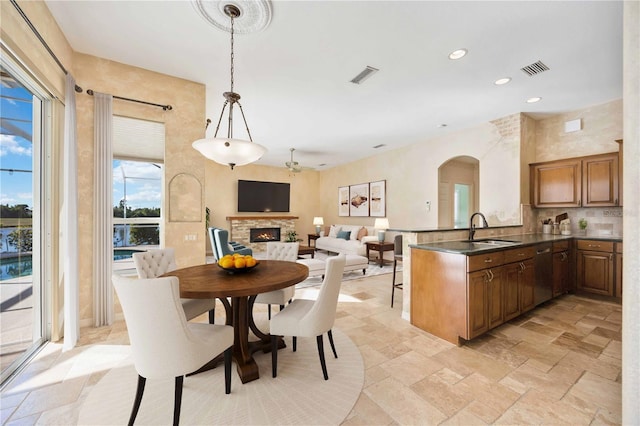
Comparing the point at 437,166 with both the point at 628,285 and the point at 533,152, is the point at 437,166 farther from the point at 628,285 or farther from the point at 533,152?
the point at 628,285

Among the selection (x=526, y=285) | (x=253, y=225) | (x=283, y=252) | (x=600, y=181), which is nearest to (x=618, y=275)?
(x=600, y=181)

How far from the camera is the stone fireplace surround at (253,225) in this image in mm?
8117

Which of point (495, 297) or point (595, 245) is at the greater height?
point (595, 245)

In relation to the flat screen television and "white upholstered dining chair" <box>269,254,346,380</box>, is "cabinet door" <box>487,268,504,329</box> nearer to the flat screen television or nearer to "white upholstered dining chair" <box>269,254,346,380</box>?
"white upholstered dining chair" <box>269,254,346,380</box>

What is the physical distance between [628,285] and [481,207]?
3936mm

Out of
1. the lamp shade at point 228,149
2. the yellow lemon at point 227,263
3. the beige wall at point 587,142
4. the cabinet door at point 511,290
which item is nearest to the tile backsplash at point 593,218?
the beige wall at point 587,142

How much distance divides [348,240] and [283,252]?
4.19 m

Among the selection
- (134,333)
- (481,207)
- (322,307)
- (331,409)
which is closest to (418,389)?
(331,409)

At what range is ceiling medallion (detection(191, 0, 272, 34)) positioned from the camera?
79.7 inches

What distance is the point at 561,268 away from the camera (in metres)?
3.62

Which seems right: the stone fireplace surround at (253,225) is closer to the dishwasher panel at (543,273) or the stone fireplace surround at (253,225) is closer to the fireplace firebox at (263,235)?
the fireplace firebox at (263,235)

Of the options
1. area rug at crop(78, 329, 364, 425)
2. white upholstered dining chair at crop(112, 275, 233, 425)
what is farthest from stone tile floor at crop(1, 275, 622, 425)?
white upholstered dining chair at crop(112, 275, 233, 425)

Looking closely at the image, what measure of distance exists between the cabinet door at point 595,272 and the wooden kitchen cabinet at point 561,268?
0.14m

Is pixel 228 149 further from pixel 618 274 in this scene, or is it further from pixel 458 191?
pixel 458 191
